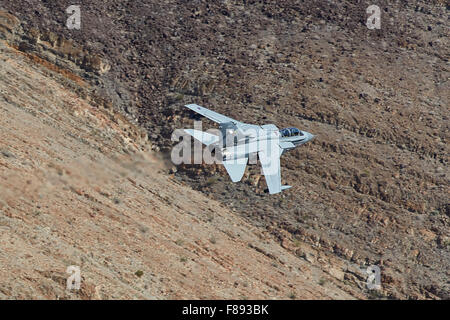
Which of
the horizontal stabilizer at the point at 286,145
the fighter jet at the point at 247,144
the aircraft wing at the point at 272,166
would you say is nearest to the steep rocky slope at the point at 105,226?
the fighter jet at the point at 247,144

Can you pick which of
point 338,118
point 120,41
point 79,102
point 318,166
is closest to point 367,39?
point 338,118

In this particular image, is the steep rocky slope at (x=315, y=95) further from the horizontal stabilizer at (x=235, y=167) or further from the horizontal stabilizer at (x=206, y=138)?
the horizontal stabilizer at (x=206, y=138)

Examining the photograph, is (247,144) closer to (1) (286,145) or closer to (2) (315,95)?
(1) (286,145)

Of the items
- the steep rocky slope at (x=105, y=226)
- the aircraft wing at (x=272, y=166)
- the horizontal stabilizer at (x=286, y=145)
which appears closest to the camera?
the steep rocky slope at (x=105, y=226)

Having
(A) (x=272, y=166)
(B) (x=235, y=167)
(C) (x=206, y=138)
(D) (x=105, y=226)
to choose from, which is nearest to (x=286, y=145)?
(A) (x=272, y=166)

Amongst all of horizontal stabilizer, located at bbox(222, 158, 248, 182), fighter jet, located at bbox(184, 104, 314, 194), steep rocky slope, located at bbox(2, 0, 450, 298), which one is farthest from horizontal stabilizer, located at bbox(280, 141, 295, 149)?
steep rocky slope, located at bbox(2, 0, 450, 298)

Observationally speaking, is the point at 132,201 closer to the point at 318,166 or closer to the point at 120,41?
the point at 318,166

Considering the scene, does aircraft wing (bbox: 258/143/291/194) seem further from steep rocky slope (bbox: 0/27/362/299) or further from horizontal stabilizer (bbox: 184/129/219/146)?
steep rocky slope (bbox: 0/27/362/299)
